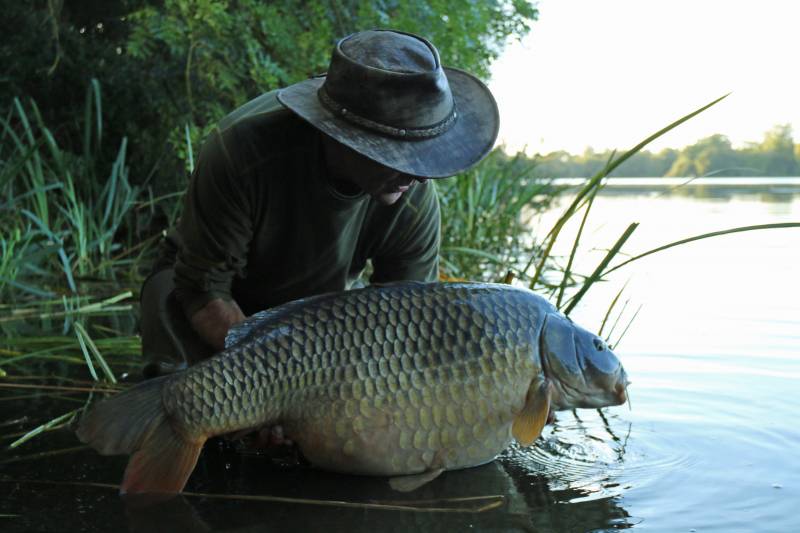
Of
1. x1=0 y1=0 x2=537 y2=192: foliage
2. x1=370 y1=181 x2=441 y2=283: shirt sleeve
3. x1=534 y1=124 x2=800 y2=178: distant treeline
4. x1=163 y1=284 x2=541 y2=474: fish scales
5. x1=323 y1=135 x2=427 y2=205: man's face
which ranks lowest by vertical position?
x1=534 y1=124 x2=800 y2=178: distant treeline

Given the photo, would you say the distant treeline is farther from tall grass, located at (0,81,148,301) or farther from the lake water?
the lake water

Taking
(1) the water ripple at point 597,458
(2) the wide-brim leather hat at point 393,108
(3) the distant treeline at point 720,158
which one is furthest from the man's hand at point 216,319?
(3) the distant treeline at point 720,158

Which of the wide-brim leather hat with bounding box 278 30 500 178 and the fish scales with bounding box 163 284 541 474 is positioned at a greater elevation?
the wide-brim leather hat with bounding box 278 30 500 178

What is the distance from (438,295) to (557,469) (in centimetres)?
56

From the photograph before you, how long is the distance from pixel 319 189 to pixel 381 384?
61cm

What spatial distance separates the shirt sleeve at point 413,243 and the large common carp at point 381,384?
1.83ft

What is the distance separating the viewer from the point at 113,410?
2051mm

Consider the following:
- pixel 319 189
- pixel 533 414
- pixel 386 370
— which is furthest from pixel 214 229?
pixel 533 414

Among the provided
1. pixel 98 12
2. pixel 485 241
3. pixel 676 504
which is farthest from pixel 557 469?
pixel 98 12

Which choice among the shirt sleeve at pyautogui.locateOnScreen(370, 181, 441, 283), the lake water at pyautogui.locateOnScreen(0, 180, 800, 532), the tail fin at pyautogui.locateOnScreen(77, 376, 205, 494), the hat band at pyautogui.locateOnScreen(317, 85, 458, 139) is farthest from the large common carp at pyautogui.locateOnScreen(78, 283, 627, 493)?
the shirt sleeve at pyautogui.locateOnScreen(370, 181, 441, 283)

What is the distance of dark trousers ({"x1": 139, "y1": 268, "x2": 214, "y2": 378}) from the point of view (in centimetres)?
274

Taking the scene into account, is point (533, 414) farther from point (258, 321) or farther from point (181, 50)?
point (181, 50)

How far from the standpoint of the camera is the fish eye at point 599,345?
218cm

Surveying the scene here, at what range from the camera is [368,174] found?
90.7 inches
